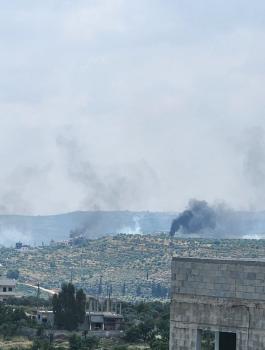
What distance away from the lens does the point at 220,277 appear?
3002 centimetres

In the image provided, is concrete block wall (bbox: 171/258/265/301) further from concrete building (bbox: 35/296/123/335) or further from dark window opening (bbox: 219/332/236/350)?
concrete building (bbox: 35/296/123/335)

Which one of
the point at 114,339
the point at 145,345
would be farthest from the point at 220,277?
the point at 114,339

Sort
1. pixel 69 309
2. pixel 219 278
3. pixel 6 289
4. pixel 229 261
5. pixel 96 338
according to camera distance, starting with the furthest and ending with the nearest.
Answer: pixel 6 289 < pixel 69 309 < pixel 96 338 < pixel 219 278 < pixel 229 261

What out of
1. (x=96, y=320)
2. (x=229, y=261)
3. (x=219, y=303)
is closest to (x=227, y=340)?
(x=219, y=303)

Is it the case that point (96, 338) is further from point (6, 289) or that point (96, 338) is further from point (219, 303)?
point (219, 303)

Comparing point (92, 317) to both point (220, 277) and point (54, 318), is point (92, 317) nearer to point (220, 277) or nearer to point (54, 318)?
point (54, 318)

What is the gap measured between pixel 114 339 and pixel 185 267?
3348 inches

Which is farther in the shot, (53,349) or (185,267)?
(53,349)

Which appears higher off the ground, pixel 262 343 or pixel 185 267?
pixel 185 267

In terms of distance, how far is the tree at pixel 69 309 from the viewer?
405ft

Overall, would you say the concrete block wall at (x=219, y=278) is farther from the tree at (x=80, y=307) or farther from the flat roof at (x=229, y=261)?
the tree at (x=80, y=307)

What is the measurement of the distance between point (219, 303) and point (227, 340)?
5.86 feet

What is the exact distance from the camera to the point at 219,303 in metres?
30.1

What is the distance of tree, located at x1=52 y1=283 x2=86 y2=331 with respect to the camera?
405 feet
